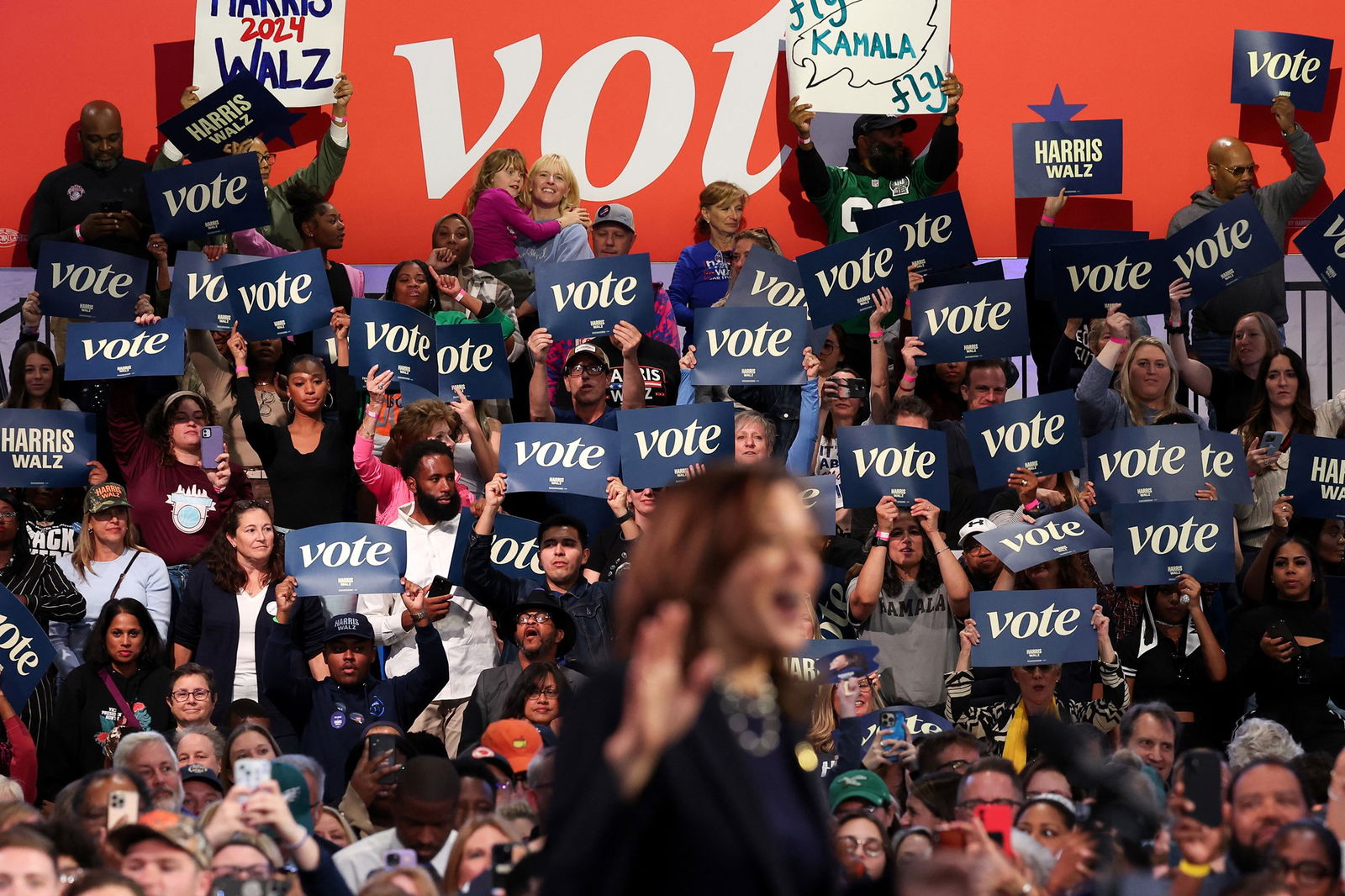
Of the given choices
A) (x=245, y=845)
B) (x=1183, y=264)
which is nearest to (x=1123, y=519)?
(x=1183, y=264)

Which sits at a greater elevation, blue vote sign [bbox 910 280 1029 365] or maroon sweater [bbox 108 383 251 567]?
blue vote sign [bbox 910 280 1029 365]

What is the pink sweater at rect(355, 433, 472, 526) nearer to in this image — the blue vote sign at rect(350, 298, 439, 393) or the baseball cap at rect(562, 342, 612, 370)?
the blue vote sign at rect(350, 298, 439, 393)

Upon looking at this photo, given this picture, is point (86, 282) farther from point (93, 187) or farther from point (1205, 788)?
point (1205, 788)

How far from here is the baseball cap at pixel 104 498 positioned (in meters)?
7.86

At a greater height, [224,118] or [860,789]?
[224,118]

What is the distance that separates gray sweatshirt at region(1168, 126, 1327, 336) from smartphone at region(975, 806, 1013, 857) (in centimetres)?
604

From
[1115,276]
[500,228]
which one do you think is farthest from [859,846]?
[500,228]

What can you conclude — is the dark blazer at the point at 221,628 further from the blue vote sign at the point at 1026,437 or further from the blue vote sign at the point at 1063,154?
the blue vote sign at the point at 1063,154

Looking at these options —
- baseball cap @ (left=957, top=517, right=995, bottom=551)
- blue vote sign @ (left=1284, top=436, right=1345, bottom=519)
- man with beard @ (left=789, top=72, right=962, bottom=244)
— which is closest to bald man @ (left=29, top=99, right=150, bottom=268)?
man with beard @ (left=789, top=72, right=962, bottom=244)

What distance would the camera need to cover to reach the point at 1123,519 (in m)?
7.66

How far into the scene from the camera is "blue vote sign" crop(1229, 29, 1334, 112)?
10734 mm

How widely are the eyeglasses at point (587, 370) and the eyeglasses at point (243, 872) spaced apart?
463 centimetres

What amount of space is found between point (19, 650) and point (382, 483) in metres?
1.83

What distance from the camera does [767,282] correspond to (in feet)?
29.3
